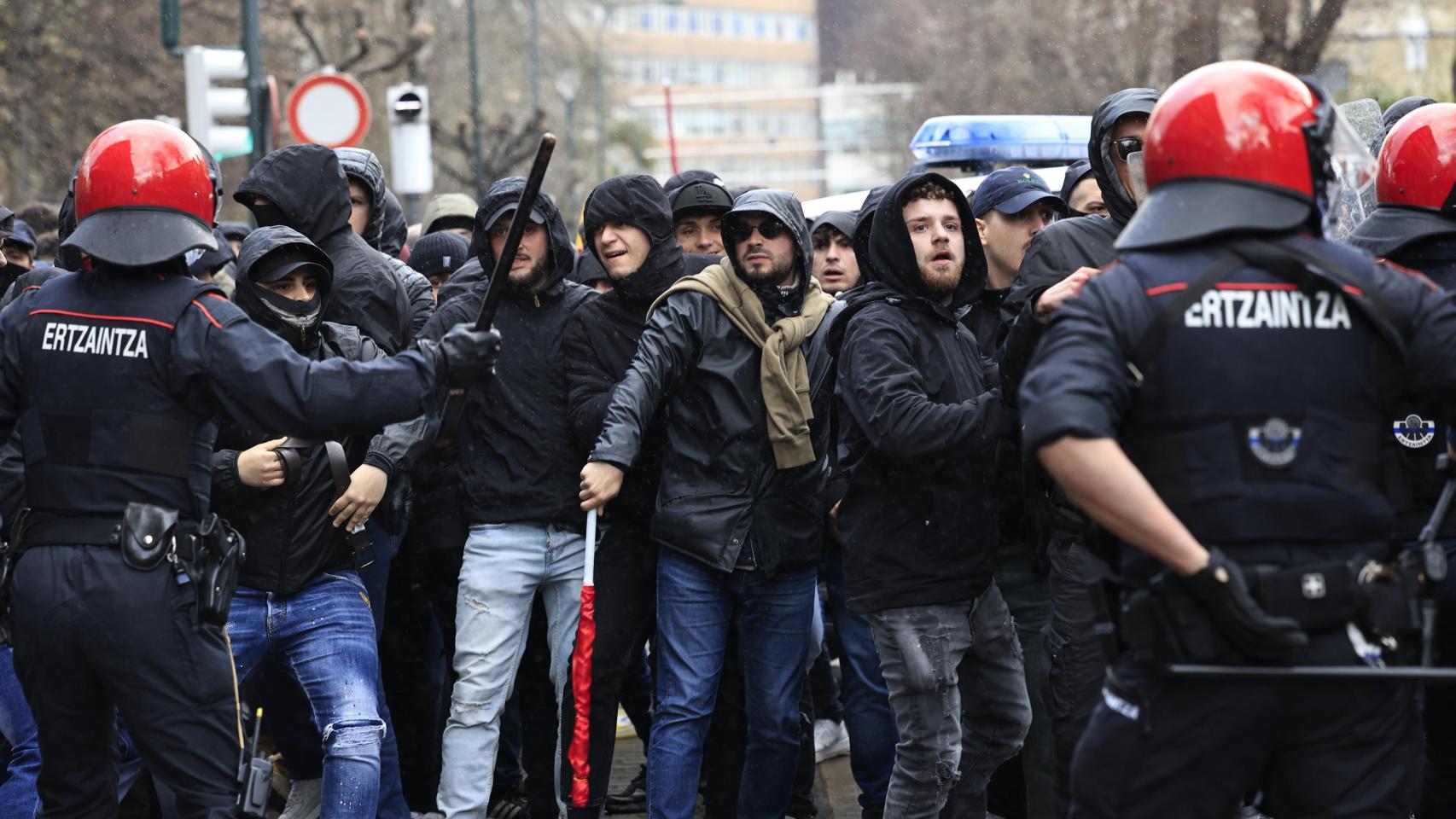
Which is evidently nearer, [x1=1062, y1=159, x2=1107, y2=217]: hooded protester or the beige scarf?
the beige scarf

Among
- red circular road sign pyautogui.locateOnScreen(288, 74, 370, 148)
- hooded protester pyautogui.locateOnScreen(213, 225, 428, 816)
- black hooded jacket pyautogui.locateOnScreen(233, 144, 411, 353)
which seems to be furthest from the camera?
red circular road sign pyautogui.locateOnScreen(288, 74, 370, 148)

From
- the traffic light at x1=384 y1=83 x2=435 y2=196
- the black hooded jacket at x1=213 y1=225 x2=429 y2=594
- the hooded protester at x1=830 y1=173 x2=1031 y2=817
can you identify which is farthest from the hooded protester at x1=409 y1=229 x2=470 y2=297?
the traffic light at x1=384 y1=83 x2=435 y2=196

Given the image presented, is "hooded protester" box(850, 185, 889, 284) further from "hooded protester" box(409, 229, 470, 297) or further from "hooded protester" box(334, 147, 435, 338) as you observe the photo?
"hooded protester" box(409, 229, 470, 297)

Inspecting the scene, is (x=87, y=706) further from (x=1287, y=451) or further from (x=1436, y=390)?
(x=1436, y=390)

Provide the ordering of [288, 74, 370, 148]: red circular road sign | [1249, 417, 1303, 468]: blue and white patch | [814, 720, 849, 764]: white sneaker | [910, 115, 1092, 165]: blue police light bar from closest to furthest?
[1249, 417, 1303, 468]: blue and white patch → [814, 720, 849, 764]: white sneaker → [910, 115, 1092, 165]: blue police light bar → [288, 74, 370, 148]: red circular road sign

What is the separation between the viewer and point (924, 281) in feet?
17.0

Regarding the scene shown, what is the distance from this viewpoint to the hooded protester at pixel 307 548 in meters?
5.02

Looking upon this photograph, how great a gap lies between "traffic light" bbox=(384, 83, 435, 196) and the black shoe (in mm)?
6729

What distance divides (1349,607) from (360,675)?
2964 mm

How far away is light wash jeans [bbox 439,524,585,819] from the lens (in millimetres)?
5594

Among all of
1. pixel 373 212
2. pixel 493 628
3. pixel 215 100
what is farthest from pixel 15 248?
pixel 215 100

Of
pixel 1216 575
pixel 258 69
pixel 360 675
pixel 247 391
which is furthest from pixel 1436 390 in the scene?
pixel 258 69

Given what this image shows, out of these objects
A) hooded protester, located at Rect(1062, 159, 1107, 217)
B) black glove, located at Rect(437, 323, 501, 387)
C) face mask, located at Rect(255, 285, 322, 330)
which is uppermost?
hooded protester, located at Rect(1062, 159, 1107, 217)

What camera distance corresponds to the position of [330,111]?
11.6 meters
